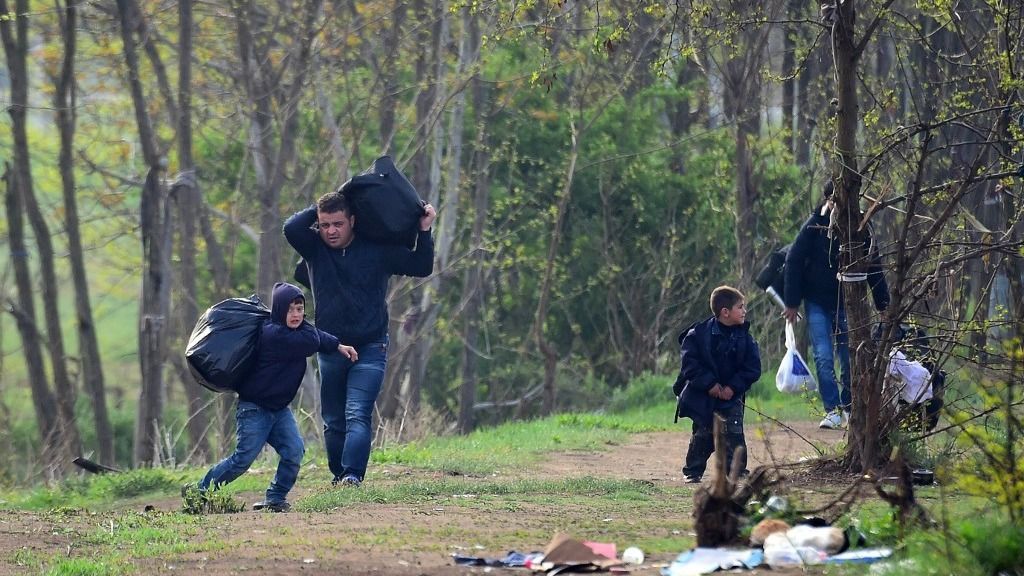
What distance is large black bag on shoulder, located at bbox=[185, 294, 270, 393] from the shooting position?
29.3ft

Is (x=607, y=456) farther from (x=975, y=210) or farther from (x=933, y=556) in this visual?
(x=933, y=556)

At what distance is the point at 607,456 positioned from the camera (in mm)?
12852

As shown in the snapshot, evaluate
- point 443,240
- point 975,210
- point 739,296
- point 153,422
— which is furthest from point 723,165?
point 739,296

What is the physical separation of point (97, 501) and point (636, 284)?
39.0 feet

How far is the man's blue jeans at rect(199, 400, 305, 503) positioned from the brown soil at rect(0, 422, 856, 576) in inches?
14.7

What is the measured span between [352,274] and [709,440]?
8.26 feet

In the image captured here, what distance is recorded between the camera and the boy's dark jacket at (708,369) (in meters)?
9.84

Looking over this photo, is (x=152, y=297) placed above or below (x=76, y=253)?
below

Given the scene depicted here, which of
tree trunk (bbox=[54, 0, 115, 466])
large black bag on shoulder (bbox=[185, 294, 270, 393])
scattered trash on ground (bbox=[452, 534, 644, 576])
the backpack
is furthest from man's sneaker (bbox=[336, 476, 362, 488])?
tree trunk (bbox=[54, 0, 115, 466])

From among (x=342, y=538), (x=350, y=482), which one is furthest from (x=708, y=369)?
(x=342, y=538)

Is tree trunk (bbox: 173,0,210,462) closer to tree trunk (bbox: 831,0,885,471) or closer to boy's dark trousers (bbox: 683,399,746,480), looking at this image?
boy's dark trousers (bbox: 683,399,746,480)

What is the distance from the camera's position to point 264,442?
364 inches

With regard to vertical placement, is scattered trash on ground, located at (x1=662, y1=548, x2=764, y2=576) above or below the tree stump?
below

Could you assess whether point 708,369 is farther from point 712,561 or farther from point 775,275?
point 712,561
